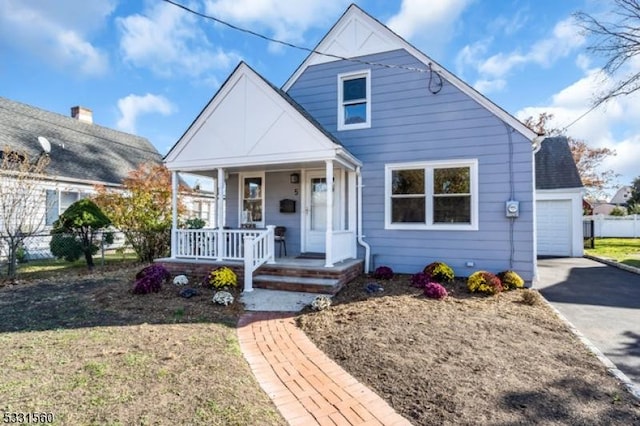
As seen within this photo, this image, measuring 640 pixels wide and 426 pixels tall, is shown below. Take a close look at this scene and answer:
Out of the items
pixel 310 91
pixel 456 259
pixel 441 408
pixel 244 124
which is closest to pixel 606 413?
pixel 441 408

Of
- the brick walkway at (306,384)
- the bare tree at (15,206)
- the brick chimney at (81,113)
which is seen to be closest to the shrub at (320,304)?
the brick walkway at (306,384)

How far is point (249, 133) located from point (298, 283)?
3733mm

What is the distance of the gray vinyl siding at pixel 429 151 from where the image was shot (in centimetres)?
774

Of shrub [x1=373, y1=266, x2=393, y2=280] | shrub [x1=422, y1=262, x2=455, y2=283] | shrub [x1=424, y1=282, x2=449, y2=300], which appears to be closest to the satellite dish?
shrub [x1=373, y1=266, x2=393, y2=280]

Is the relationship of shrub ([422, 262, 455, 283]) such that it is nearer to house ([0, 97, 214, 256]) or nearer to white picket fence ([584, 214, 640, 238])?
house ([0, 97, 214, 256])

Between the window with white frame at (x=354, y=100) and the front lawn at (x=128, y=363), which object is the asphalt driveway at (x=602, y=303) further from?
the window with white frame at (x=354, y=100)

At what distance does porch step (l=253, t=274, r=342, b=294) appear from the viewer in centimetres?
680

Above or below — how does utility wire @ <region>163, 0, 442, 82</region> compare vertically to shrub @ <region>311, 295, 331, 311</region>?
above

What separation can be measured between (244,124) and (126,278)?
4880mm

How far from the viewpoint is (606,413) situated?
2869 mm

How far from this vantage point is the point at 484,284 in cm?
684

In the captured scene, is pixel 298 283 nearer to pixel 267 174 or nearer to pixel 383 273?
pixel 383 273

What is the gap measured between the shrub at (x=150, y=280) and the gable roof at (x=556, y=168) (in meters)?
14.4

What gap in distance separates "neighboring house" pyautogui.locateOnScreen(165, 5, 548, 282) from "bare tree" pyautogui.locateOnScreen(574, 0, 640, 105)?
9.44 metres
